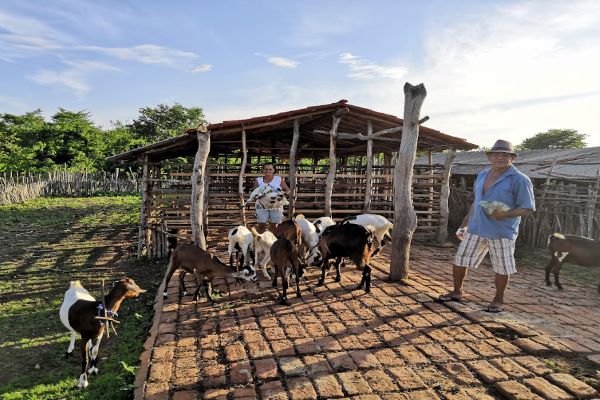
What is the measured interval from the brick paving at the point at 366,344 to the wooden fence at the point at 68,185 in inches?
895

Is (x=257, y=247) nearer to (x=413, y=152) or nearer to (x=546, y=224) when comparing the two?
(x=413, y=152)

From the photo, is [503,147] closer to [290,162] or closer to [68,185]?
[290,162]

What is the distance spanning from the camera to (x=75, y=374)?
4.38 metres

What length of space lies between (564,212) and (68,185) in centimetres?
2830

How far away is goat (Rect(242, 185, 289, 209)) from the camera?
7.28 metres

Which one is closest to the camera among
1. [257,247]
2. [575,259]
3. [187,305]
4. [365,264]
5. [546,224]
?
[187,305]

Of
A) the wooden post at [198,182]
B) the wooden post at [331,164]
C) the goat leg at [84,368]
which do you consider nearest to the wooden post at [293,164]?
the wooden post at [331,164]

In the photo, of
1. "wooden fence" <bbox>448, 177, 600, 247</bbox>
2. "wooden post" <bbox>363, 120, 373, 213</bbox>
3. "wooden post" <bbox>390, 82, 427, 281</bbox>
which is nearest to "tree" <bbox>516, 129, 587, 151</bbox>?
"wooden fence" <bbox>448, 177, 600, 247</bbox>

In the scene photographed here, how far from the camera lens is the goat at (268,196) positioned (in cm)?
728

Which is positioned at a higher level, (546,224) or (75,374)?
(546,224)

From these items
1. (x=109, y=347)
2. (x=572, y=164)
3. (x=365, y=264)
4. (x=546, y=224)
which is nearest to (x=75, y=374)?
(x=109, y=347)

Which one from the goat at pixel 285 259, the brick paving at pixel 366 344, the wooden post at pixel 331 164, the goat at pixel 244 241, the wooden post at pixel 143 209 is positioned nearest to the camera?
the brick paving at pixel 366 344

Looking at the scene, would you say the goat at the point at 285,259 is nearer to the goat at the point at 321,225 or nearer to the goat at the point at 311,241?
the goat at the point at 311,241

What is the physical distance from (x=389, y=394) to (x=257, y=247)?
3.69 metres
